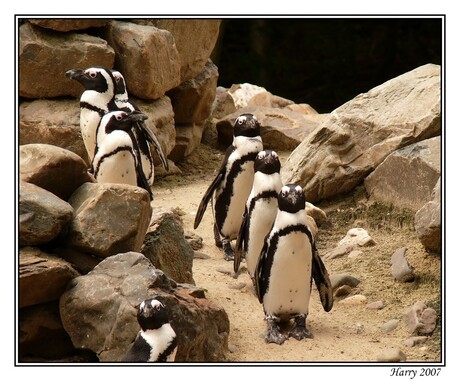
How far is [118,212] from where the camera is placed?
507cm

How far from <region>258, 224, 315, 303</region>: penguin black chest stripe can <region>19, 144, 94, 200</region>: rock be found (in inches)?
40.3

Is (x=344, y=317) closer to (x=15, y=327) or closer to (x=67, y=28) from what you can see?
(x=15, y=327)

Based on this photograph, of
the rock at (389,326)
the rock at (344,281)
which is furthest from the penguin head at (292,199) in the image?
the rock at (344,281)

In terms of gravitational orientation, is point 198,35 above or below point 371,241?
above

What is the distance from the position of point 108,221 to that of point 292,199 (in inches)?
37.6

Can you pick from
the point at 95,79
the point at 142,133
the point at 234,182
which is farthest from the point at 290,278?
the point at 95,79

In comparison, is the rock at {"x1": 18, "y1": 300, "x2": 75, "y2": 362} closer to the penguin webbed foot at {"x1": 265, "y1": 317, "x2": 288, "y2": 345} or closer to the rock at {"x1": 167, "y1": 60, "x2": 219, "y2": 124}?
the penguin webbed foot at {"x1": 265, "y1": 317, "x2": 288, "y2": 345}

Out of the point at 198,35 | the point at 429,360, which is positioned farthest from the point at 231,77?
the point at 429,360

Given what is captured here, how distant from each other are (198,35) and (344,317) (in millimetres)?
4077

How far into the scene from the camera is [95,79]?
7.19 metres

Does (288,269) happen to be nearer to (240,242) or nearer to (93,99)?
(240,242)

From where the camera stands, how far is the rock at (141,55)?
8180 mm

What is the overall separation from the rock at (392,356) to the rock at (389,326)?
19.9 inches

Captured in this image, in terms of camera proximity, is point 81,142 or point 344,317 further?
point 81,142
